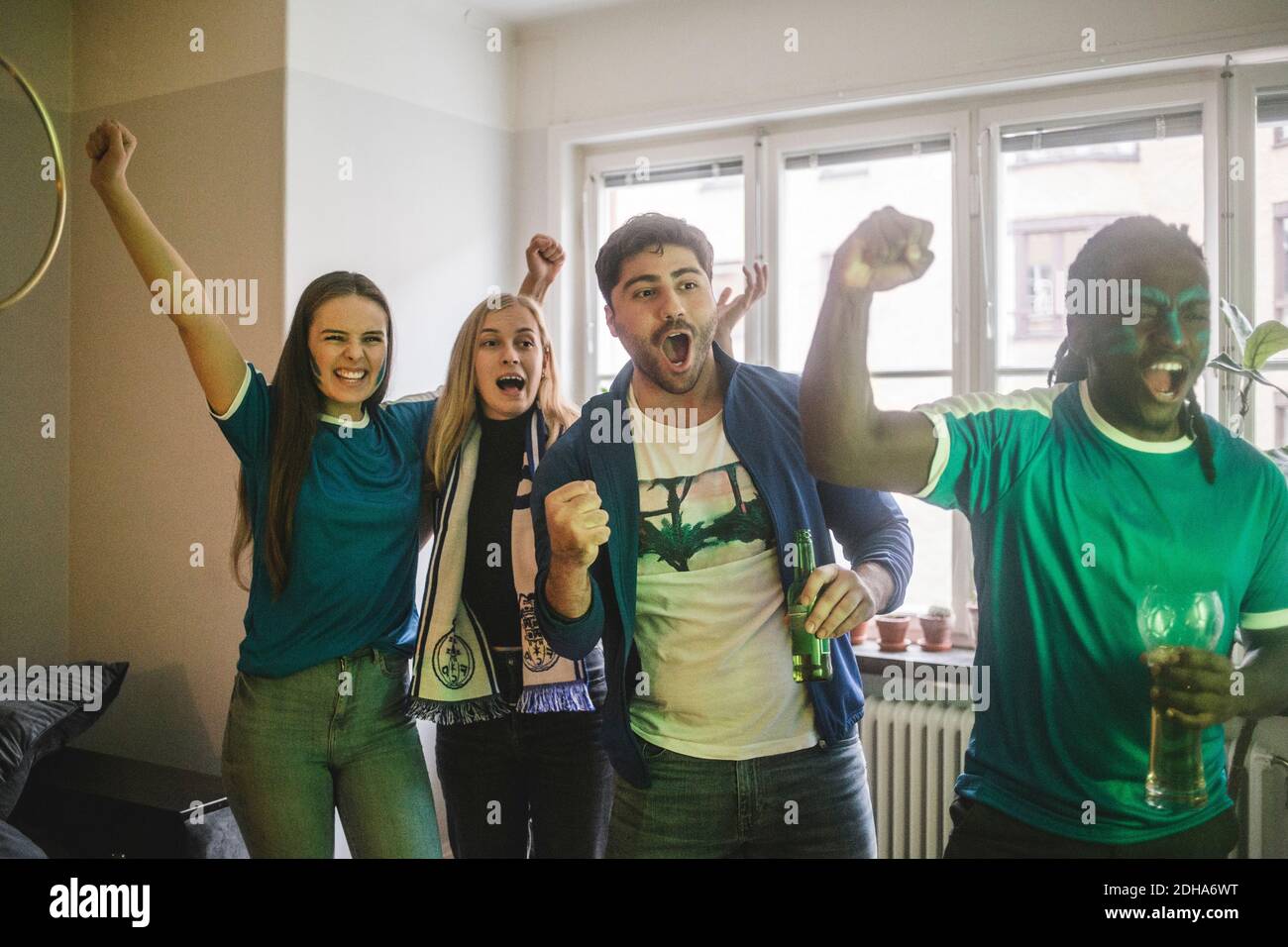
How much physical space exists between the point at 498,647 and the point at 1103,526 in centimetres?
111

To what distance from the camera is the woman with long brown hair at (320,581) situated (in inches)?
73.8

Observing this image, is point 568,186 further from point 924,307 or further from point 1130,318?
point 1130,318

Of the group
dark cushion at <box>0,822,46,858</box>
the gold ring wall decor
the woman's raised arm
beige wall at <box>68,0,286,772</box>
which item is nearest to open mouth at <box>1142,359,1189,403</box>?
the woman's raised arm

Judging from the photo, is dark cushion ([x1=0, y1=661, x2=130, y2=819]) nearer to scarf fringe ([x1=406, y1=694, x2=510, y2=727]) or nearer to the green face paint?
scarf fringe ([x1=406, y1=694, x2=510, y2=727])

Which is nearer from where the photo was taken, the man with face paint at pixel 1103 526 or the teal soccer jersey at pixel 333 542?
the man with face paint at pixel 1103 526

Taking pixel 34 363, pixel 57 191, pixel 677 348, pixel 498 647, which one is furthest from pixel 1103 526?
pixel 34 363

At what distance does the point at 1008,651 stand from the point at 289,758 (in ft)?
4.22

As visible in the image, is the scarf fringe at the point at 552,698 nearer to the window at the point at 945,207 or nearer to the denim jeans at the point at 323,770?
the denim jeans at the point at 323,770

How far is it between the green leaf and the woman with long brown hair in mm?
1541

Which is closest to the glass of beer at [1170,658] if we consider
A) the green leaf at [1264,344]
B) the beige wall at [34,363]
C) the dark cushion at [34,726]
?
the green leaf at [1264,344]

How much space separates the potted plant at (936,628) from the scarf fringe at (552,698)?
42.8 inches

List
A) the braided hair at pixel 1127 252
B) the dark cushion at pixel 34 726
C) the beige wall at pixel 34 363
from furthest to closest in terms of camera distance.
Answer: the beige wall at pixel 34 363 < the dark cushion at pixel 34 726 < the braided hair at pixel 1127 252
